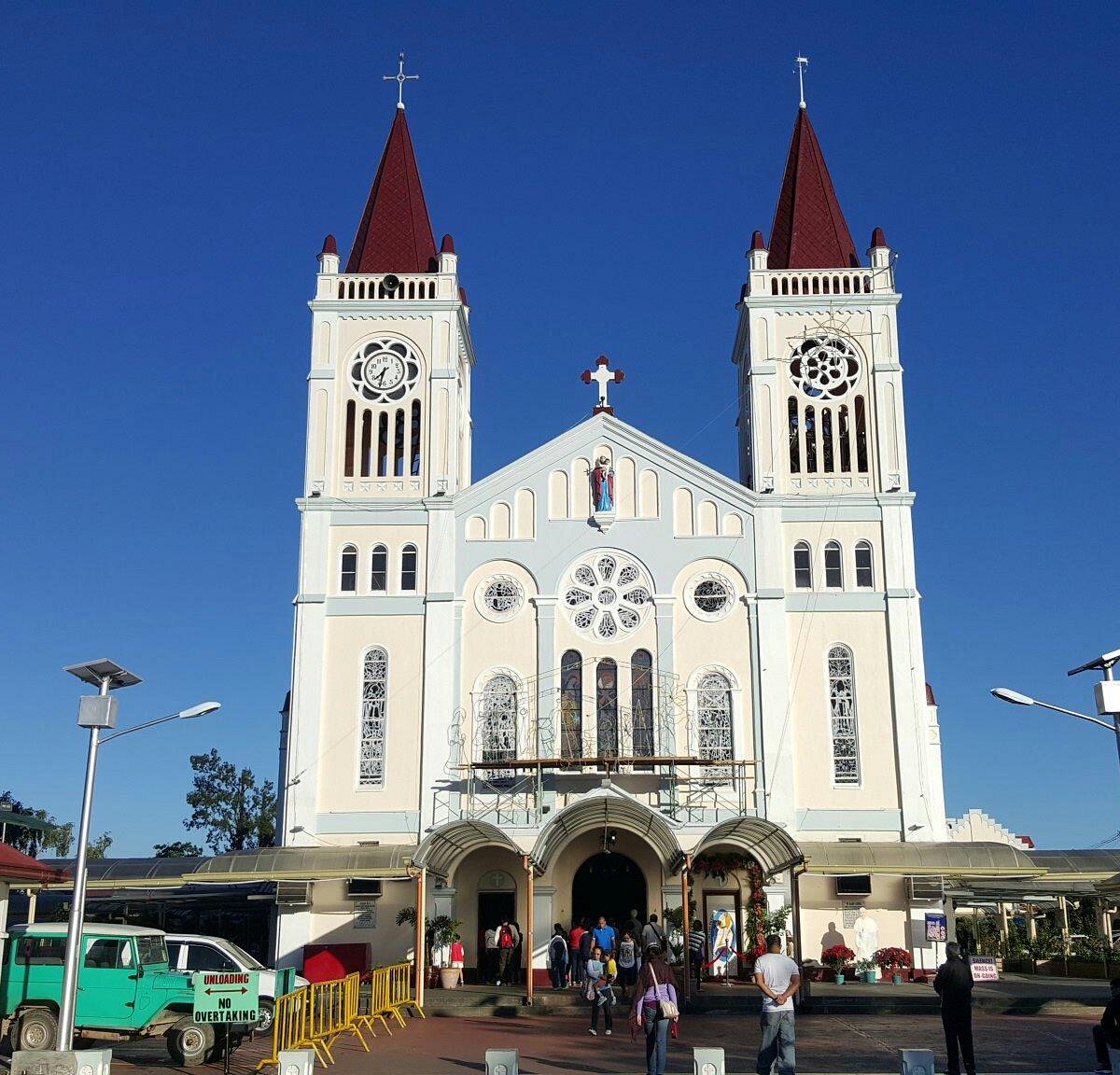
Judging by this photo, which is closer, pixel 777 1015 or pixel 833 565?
pixel 777 1015

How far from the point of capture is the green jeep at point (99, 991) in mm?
21250

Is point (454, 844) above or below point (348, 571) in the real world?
below

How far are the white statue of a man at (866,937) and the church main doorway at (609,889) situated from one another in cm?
535

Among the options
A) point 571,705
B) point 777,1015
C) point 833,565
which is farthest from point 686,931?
point 777,1015

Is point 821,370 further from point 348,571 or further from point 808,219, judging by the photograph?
point 348,571

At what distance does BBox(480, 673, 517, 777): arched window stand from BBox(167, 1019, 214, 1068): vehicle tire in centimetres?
1484

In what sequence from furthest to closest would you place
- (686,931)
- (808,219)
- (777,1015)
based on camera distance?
(808,219) → (686,931) → (777,1015)

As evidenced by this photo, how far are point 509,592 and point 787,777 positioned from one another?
8.70 m

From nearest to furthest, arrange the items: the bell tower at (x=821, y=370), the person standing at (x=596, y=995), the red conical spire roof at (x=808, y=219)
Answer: the person standing at (x=596, y=995) → the bell tower at (x=821, y=370) → the red conical spire roof at (x=808, y=219)

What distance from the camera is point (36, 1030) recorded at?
21.0 meters

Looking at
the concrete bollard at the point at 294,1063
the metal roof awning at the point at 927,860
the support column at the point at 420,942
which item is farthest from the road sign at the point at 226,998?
the metal roof awning at the point at 927,860

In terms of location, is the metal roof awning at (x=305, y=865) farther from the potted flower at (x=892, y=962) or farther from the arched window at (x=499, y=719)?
the potted flower at (x=892, y=962)

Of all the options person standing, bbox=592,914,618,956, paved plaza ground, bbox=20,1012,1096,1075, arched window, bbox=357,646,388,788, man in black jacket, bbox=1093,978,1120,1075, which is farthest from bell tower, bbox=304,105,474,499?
man in black jacket, bbox=1093,978,1120,1075

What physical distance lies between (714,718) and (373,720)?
8.83m
